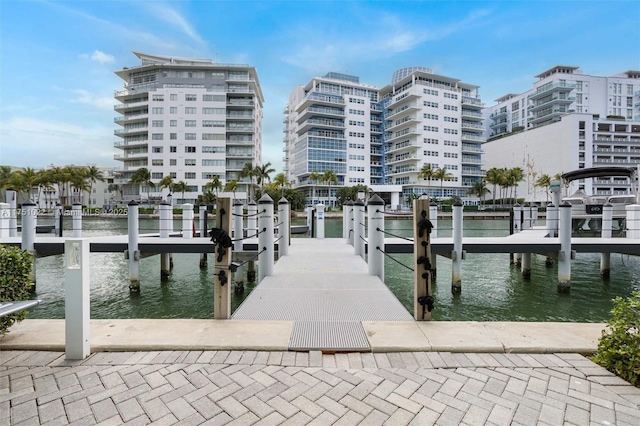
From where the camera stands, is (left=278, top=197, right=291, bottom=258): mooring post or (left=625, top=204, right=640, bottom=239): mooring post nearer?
(left=278, top=197, right=291, bottom=258): mooring post

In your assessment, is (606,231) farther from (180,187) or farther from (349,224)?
(180,187)

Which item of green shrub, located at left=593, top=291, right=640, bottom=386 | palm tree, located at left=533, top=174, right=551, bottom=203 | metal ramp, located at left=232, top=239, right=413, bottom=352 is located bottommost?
metal ramp, located at left=232, top=239, right=413, bottom=352

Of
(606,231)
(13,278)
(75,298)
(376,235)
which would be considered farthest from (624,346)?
(606,231)

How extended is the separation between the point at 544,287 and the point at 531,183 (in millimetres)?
83659

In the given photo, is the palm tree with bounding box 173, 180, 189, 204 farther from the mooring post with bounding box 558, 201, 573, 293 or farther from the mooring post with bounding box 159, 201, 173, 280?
the mooring post with bounding box 558, 201, 573, 293

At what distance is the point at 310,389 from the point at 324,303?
232 centimetres

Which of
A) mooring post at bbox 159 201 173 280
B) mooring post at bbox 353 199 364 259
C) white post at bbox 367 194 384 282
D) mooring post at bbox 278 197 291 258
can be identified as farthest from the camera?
mooring post at bbox 159 201 173 280

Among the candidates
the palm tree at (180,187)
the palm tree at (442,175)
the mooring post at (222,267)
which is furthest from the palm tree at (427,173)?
the mooring post at (222,267)

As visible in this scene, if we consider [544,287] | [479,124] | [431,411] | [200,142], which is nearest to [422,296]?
[431,411]

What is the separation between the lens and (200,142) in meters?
66.2

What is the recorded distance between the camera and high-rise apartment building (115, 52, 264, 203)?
66.1m

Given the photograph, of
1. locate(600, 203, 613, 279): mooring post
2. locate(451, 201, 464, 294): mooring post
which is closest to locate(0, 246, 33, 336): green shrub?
locate(451, 201, 464, 294): mooring post

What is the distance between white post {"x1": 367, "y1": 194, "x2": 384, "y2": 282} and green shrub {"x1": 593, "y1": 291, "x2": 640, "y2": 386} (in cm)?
377

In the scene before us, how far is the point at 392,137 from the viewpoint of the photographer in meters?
81.1
